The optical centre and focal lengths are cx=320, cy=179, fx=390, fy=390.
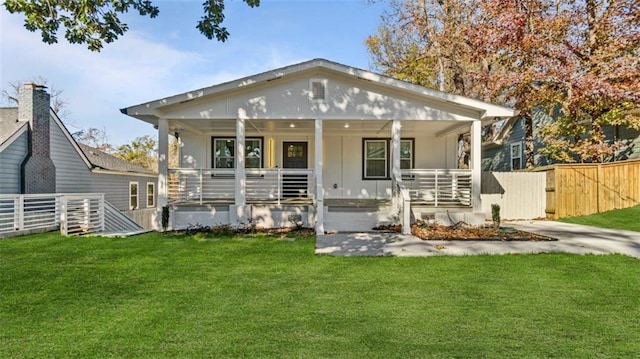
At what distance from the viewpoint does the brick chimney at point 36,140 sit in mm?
Answer: 14086

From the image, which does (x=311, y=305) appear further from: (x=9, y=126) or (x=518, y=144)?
(x=518, y=144)

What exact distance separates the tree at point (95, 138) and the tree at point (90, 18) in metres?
31.2

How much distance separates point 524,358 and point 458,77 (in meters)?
Result: 18.3

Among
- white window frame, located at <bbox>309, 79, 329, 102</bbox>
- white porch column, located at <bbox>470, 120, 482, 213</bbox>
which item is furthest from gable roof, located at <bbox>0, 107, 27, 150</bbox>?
white porch column, located at <bbox>470, 120, 482, 213</bbox>

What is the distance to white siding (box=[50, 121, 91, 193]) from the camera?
51.3 feet

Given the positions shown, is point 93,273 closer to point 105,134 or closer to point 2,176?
point 2,176

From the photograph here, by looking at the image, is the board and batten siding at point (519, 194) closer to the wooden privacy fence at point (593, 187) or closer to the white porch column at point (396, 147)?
the wooden privacy fence at point (593, 187)

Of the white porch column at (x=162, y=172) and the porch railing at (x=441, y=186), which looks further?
the porch railing at (x=441, y=186)

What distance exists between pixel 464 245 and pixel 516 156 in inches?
585

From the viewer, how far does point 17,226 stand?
33.5 feet

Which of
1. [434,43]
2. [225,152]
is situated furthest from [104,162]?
[434,43]

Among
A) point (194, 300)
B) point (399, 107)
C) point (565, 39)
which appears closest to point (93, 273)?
point (194, 300)

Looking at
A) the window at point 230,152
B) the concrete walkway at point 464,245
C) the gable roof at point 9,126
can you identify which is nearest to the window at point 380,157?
the window at point 230,152

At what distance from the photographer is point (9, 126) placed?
1359cm
